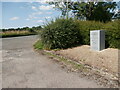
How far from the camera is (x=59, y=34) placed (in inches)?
335

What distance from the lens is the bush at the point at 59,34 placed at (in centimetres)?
855

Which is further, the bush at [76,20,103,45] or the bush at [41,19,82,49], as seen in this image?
the bush at [41,19,82,49]

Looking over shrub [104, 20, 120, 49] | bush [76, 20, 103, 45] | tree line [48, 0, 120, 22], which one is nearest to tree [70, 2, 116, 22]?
tree line [48, 0, 120, 22]

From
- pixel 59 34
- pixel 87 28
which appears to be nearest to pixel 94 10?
pixel 87 28

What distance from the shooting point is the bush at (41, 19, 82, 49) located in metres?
8.55

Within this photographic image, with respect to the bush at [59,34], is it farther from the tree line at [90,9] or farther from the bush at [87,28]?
the tree line at [90,9]

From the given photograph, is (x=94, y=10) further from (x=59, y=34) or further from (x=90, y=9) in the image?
(x=59, y=34)

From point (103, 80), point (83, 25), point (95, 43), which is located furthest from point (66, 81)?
point (83, 25)

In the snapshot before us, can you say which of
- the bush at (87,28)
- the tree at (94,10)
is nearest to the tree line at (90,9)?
the tree at (94,10)

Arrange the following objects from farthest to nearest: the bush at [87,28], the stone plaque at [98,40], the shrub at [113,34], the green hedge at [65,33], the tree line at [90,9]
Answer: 1. the tree line at [90,9]
2. the green hedge at [65,33]
3. the bush at [87,28]
4. the stone plaque at [98,40]
5. the shrub at [113,34]

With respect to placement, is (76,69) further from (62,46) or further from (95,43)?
(62,46)

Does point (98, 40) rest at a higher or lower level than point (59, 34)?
lower

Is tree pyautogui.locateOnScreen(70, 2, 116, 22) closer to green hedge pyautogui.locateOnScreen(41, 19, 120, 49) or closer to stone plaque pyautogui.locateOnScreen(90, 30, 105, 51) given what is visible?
green hedge pyautogui.locateOnScreen(41, 19, 120, 49)

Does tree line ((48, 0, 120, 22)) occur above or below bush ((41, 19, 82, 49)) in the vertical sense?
above
